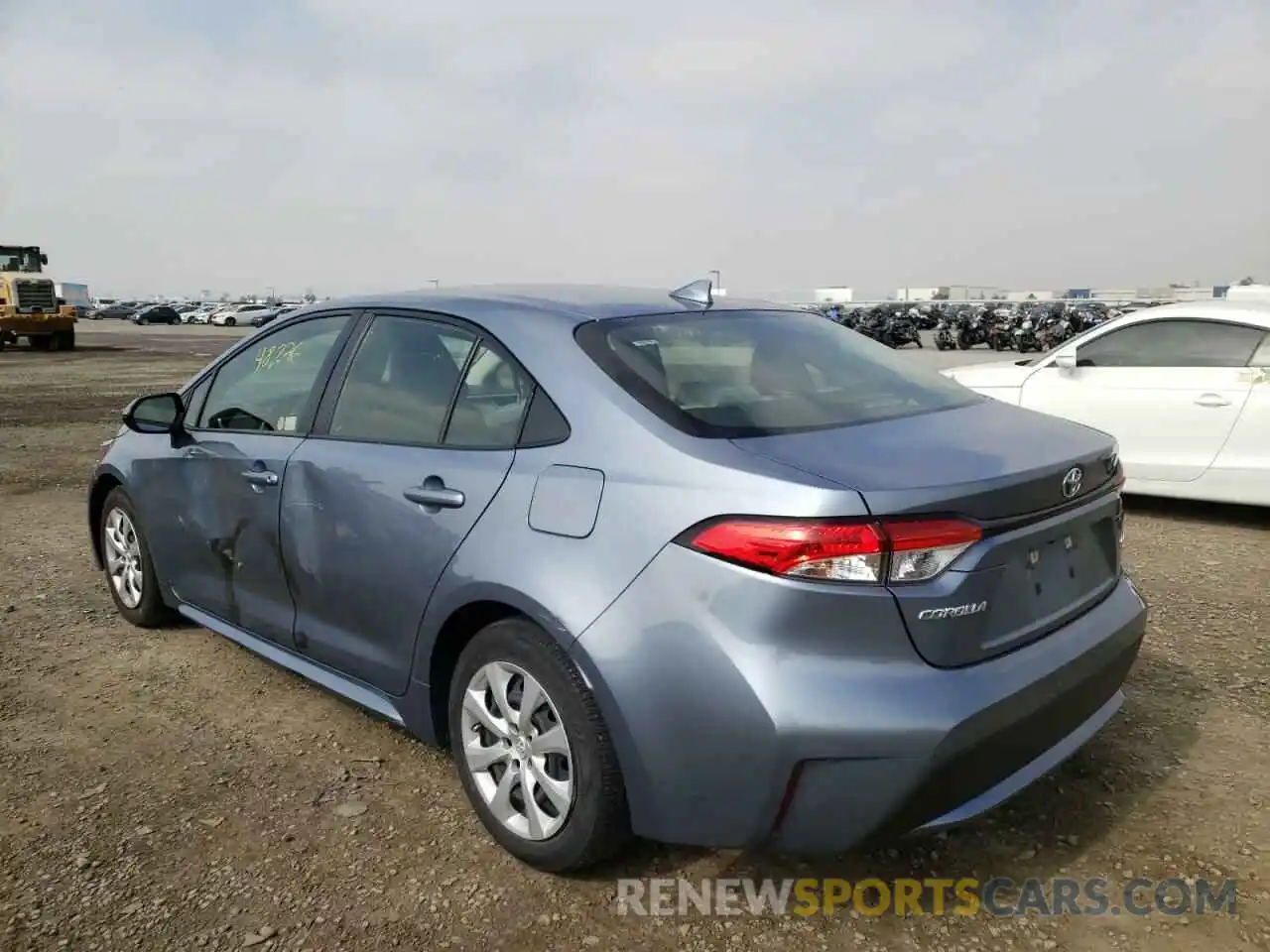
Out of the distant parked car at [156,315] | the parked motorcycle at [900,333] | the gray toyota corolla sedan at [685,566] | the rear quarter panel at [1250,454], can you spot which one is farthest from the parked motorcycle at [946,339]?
the distant parked car at [156,315]

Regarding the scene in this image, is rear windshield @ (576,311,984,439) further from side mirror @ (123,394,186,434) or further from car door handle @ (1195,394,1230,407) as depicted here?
car door handle @ (1195,394,1230,407)

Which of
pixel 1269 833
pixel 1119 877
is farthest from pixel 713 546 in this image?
pixel 1269 833

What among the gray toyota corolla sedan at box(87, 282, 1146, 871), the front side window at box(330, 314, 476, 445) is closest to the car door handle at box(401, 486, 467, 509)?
the gray toyota corolla sedan at box(87, 282, 1146, 871)

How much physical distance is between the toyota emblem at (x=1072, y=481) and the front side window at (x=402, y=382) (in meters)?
1.72

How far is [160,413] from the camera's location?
403cm

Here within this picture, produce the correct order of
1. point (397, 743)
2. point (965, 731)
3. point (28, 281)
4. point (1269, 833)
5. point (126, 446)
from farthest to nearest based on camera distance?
point (28, 281)
point (126, 446)
point (397, 743)
point (1269, 833)
point (965, 731)

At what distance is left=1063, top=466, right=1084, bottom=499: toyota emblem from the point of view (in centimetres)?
247

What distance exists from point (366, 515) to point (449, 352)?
568mm

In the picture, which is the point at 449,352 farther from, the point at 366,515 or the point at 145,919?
the point at 145,919

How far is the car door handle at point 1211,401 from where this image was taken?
21.1ft

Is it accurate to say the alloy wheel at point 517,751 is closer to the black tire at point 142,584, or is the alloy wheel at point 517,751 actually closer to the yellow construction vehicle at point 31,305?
the black tire at point 142,584

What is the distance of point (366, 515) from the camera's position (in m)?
2.99

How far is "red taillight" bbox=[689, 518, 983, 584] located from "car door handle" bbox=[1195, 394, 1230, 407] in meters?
5.31

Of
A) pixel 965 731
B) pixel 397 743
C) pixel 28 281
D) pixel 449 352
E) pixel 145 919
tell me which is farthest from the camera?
pixel 28 281
